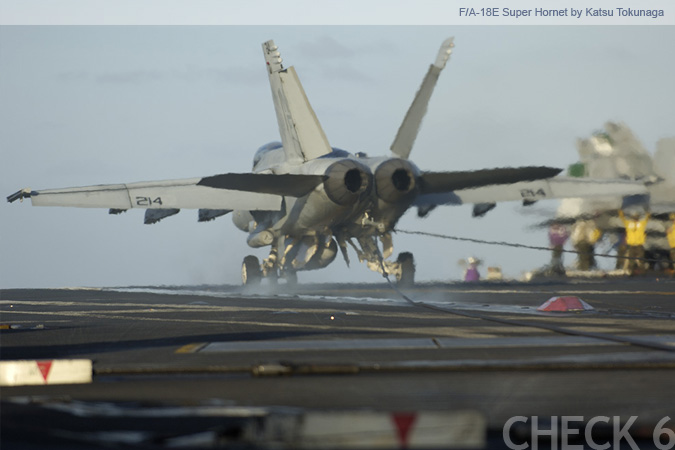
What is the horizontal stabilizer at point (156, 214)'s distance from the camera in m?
35.7

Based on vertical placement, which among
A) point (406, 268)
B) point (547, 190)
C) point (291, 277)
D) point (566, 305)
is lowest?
point (566, 305)

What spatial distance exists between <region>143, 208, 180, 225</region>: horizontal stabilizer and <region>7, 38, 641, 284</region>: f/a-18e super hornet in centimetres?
5

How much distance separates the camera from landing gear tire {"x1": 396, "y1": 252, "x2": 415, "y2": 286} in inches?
1344

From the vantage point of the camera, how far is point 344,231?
110ft

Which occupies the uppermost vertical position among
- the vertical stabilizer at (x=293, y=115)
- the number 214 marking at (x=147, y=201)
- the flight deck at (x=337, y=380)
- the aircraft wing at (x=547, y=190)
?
the vertical stabilizer at (x=293, y=115)

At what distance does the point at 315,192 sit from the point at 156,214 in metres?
7.70

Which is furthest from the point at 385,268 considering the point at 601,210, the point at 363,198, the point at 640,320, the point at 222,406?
the point at 222,406

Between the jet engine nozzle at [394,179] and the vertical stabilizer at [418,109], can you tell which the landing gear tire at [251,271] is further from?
the jet engine nozzle at [394,179]

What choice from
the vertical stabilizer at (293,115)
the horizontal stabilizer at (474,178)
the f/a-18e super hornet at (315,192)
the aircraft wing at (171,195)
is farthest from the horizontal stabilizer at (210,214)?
the horizontal stabilizer at (474,178)

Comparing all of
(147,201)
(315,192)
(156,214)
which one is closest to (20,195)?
(147,201)

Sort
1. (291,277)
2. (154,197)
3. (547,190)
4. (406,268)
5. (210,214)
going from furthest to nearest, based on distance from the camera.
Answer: (210,214) → (291,277) → (547,190) → (406,268) → (154,197)

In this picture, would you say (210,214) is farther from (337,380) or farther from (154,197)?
(337,380)

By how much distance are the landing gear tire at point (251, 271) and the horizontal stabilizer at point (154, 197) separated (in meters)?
2.49

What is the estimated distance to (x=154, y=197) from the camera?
110ft
